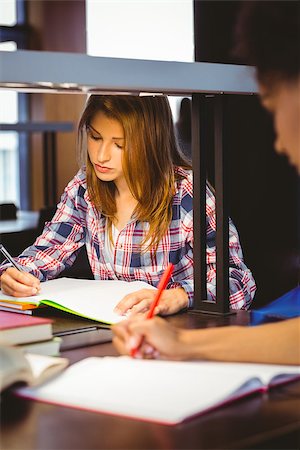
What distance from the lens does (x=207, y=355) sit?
4.33 feet

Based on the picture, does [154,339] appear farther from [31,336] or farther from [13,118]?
[13,118]

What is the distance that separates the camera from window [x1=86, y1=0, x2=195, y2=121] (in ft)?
14.7

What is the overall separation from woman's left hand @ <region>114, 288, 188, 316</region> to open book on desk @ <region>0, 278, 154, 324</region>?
0.08ft

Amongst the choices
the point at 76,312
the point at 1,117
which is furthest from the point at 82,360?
the point at 1,117

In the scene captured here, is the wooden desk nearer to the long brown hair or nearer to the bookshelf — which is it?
the bookshelf

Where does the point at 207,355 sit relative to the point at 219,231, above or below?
below

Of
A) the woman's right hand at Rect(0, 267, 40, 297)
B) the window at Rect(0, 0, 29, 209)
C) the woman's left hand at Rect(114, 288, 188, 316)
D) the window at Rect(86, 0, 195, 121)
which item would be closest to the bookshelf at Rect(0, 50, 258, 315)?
the woman's left hand at Rect(114, 288, 188, 316)

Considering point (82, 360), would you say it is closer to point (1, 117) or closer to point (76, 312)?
point (76, 312)

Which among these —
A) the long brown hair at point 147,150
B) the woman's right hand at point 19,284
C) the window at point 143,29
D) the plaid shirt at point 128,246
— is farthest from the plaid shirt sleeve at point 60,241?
the window at point 143,29

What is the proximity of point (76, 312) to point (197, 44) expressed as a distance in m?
2.08

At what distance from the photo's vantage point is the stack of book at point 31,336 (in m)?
1.40

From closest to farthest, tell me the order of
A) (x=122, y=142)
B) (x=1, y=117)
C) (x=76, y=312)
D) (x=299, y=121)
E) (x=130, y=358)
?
(x=299, y=121) → (x=130, y=358) → (x=76, y=312) → (x=122, y=142) → (x=1, y=117)

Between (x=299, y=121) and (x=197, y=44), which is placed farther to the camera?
(x=197, y=44)

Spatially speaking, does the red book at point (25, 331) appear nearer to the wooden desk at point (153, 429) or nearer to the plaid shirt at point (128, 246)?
the wooden desk at point (153, 429)
